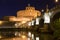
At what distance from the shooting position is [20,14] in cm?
4462

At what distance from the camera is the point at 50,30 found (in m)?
19.4

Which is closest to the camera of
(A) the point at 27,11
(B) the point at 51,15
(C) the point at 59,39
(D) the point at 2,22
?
(C) the point at 59,39

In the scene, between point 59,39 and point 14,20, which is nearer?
point 59,39

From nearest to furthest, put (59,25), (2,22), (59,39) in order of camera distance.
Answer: (59,39)
(59,25)
(2,22)

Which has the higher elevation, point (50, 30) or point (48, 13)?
point (48, 13)

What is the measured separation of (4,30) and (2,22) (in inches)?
695

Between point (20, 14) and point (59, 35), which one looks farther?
point (20, 14)

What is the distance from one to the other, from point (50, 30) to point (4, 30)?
20.3 ft

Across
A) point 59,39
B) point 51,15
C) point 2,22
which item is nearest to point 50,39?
point 59,39

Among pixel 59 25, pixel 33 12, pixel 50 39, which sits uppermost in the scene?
pixel 33 12

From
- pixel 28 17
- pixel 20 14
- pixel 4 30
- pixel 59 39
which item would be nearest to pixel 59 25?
pixel 59 39

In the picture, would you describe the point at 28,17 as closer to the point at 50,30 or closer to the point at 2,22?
the point at 2,22

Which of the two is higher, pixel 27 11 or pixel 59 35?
pixel 27 11

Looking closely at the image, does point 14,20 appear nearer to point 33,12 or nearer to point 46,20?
point 33,12
